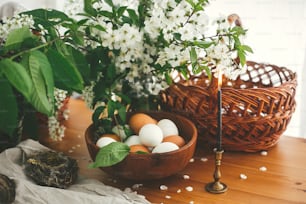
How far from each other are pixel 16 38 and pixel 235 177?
59cm

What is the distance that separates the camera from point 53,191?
896 millimetres

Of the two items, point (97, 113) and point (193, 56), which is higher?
point (193, 56)

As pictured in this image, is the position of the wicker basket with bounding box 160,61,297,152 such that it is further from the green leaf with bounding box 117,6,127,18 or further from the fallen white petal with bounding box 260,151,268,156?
the green leaf with bounding box 117,6,127,18

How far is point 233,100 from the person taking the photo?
1071mm

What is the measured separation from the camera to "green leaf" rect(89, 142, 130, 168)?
2.97 ft

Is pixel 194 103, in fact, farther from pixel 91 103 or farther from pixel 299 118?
pixel 299 118

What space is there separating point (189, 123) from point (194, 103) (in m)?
0.07

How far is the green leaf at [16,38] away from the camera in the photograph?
806 mm

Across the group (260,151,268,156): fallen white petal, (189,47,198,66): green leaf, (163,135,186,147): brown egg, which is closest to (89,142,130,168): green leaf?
(163,135,186,147): brown egg

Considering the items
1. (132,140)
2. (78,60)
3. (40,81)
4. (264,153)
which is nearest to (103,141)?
(132,140)

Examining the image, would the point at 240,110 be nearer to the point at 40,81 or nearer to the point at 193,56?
the point at 193,56

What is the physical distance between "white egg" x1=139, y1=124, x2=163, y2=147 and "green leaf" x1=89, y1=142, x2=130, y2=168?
0.08 metres

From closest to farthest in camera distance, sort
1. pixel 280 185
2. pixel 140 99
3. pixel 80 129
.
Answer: pixel 280 185
pixel 140 99
pixel 80 129

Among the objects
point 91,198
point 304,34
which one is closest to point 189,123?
point 91,198
